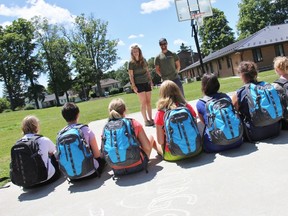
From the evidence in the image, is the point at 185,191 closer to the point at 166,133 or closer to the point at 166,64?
the point at 166,133

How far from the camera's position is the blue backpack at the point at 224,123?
174 inches

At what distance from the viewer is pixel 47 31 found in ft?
222

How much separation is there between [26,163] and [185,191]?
2319 millimetres

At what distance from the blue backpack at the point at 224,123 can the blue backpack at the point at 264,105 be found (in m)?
0.32

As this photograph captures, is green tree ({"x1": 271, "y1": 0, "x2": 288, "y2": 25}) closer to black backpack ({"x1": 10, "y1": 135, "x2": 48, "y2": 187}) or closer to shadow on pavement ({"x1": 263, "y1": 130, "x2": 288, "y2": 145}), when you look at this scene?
shadow on pavement ({"x1": 263, "y1": 130, "x2": 288, "y2": 145})

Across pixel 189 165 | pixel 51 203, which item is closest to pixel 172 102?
pixel 189 165

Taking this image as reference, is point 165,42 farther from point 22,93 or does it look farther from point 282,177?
point 22,93

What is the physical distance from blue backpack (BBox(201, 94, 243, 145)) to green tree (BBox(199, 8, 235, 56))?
64.9 metres

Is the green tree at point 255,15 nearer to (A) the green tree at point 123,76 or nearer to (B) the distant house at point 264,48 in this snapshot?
(B) the distant house at point 264,48

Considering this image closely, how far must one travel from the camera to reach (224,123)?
4.43 metres

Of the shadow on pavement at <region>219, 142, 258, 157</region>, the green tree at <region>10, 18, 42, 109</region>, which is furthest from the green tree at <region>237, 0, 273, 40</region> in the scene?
the shadow on pavement at <region>219, 142, 258, 157</region>

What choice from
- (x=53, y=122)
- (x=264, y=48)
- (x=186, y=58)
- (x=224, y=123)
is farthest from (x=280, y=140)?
(x=186, y=58)

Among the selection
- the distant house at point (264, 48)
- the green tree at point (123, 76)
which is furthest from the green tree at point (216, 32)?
the green tree at point (123, 76)

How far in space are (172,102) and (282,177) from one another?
1899 millimetres
